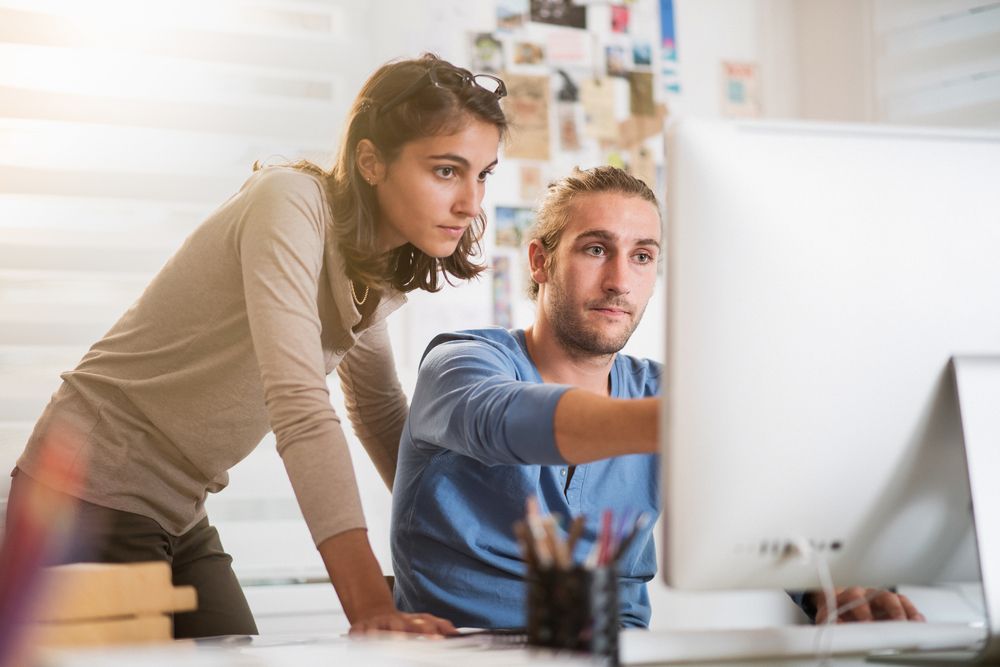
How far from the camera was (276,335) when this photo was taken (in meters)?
1.14

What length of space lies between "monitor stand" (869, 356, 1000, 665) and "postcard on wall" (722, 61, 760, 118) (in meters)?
2.21

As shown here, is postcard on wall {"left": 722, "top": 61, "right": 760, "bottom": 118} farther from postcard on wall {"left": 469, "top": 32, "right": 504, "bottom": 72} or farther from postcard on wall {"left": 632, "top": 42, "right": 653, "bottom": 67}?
postcard on wall {"left": 469, "top": 32, "right": 504, "bottom": 72}

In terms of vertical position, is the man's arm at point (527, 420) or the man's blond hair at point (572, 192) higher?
the man's blond hair at point (572, 192)

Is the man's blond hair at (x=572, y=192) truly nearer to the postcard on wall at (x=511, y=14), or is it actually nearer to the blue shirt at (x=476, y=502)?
the blue shirt at (x=476, y=502)

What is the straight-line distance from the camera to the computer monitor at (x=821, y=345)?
76cm

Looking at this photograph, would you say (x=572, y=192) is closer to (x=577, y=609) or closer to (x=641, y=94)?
(x=577, y=609)

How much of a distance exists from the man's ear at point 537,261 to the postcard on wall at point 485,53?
1072 mm

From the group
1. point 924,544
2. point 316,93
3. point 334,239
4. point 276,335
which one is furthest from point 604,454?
point 316,93

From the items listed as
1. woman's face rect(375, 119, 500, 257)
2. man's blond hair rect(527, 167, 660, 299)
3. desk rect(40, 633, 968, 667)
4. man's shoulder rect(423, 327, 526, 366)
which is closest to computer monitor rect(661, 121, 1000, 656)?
desk rect(40, 633, 968, 667)

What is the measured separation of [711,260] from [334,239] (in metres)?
0.70

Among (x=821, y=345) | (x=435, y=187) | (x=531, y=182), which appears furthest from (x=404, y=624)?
(x=531, y=182)

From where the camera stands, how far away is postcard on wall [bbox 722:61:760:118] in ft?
9.62

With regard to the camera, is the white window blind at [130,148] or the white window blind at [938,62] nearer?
the white window blind at [130,148]

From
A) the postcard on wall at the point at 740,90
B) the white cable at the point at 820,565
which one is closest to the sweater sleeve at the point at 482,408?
the white cable at the point at 820,565
